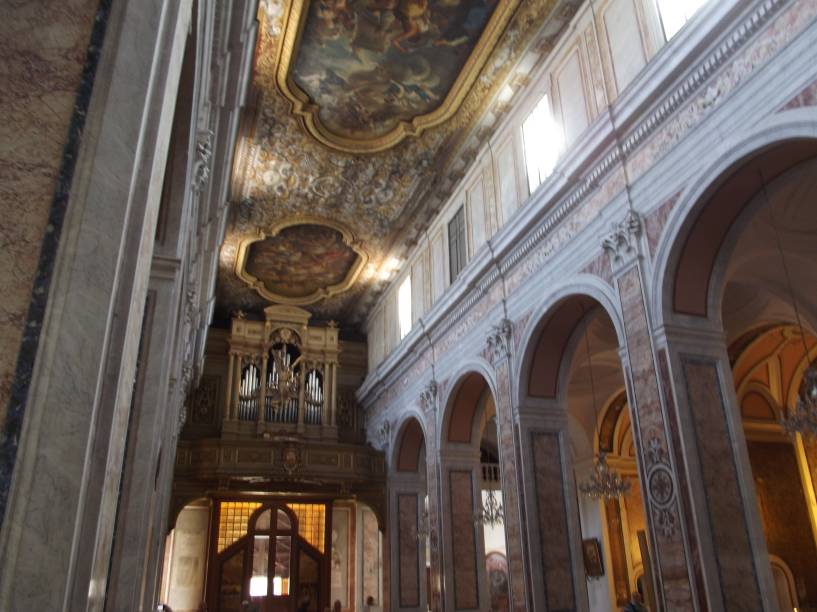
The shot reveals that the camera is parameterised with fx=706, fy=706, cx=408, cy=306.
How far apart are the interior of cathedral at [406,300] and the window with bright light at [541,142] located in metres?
0.06

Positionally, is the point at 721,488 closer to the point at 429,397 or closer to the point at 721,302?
the point at 721,302

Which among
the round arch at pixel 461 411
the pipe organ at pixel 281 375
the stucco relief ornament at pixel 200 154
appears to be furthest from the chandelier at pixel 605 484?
the pipe organ at pixel 281 375

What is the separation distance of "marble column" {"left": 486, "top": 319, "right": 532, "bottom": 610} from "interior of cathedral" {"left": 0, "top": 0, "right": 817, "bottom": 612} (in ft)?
0.20

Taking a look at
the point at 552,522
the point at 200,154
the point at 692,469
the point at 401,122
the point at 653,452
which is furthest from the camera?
the point at 401,122

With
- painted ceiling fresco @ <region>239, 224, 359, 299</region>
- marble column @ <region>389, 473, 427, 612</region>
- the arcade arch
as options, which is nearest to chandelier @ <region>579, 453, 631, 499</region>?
the arcade arch

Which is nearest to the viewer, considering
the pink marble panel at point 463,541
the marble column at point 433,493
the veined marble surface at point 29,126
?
the veined marble surface at point 29,126

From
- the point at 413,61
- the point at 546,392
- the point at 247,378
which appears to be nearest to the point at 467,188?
the point at 413,61

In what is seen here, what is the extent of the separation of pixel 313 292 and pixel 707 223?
41.6 feet

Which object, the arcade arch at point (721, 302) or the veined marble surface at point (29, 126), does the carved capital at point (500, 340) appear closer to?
the arcade arch at point (721, 302)

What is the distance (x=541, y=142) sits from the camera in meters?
10.6

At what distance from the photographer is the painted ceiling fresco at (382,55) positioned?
9.75m

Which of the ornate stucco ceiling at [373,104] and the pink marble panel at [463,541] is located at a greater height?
the ornate stucco ceiling at [373,104]

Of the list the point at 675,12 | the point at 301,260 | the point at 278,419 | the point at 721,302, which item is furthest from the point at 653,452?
the point at 278,419

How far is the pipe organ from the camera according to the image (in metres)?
17.7
